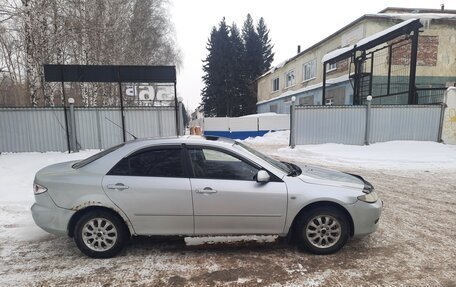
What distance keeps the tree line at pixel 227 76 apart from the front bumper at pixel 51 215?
3947 cm

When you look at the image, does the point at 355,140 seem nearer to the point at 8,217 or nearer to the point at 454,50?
the point at 454,50

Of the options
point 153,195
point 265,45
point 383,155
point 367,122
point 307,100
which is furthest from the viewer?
point 265,45

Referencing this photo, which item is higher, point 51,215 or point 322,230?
point 51,215

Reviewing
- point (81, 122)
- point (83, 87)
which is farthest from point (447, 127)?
point (83, 87)

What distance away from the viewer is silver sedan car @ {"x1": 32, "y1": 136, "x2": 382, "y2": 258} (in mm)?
3297

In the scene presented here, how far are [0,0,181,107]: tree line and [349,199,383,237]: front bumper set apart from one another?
11.5 meters

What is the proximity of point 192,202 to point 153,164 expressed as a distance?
0.70 metres

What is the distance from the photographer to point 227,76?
4244cm

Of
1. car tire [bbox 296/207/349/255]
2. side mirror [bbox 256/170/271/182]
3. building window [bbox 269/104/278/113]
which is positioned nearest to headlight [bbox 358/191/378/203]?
car tire [bbox 296/207/349/255]

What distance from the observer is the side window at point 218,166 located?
3.42 m

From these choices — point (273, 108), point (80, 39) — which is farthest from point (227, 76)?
point (80, 39)

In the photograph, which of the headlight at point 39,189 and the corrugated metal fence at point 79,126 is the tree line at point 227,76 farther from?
the headlight at point 39,189

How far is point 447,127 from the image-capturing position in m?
12.5

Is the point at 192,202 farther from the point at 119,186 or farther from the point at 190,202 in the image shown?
the point at 119,186
